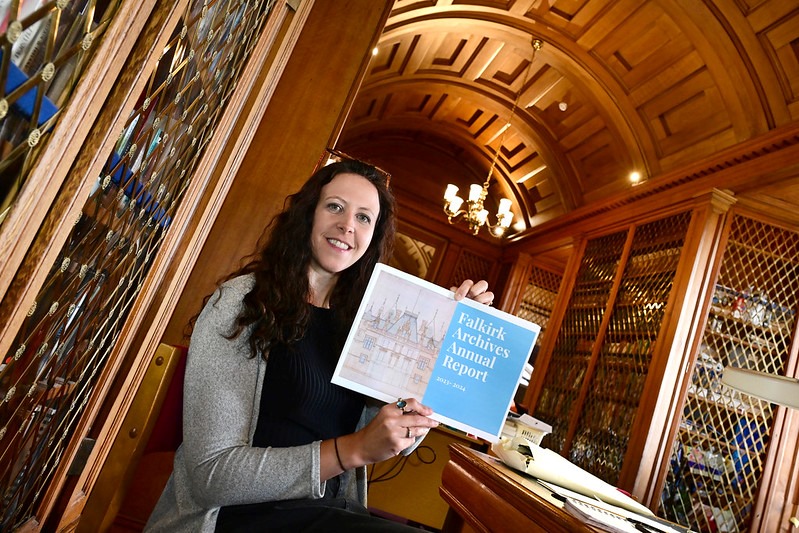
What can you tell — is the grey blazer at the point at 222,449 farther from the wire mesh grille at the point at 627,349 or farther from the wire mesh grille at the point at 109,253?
the wire mesh grille at the point at 627,349

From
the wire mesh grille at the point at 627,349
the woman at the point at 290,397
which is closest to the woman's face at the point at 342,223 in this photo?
the woman at the point at 290,397

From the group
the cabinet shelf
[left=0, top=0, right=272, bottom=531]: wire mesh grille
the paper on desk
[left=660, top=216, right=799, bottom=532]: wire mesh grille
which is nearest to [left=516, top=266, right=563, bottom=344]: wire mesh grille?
[left=660, top=216, right=799, bottom=532]: wire mesh grille

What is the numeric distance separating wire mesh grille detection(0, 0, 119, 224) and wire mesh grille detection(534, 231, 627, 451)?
5411 millimetres

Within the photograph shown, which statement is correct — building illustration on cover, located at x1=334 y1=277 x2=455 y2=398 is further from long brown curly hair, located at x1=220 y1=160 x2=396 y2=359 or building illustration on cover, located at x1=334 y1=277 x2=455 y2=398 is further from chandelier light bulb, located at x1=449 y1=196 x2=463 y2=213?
chandelier light bulb, located at x1=449 y1=196 x2=463 y2=213

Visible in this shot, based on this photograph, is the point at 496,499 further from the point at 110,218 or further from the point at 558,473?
the point at 110,218

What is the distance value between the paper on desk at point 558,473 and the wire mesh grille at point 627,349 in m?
3.02

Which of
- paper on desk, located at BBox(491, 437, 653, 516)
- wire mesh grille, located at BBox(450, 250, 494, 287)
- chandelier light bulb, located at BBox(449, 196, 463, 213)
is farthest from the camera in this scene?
wire mesh grille, located at BBox(450, 250, 494, 287)

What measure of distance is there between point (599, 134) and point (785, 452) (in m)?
3.51

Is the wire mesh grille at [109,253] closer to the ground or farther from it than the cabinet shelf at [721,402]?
closer to the ground

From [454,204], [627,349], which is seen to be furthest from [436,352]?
[454,204]

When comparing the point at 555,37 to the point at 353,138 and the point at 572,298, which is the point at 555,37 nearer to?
the point at 572,298

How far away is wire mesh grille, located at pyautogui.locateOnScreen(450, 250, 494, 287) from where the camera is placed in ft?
27.8

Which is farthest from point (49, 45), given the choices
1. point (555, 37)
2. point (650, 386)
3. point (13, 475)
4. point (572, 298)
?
point (572, 298)

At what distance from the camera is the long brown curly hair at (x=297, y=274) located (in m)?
1.27
